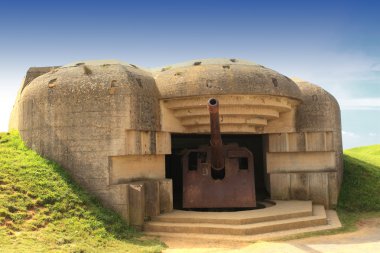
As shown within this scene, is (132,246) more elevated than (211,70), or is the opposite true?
(211,70)

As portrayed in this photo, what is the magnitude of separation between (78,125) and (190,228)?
11.2ft

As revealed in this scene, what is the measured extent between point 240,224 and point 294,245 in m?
1.38

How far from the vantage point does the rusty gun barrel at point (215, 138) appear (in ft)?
29.2

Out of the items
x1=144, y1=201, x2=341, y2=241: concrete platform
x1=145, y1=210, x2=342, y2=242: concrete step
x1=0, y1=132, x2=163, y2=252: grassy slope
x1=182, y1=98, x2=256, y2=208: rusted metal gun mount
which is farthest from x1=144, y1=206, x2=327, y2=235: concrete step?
x1=182, y1=98, x2=256, y2=208: rusted metal gun mount

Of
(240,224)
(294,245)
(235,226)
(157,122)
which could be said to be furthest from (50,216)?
(294,245)

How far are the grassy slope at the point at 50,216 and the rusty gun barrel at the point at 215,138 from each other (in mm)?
2753

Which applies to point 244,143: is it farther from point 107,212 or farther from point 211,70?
point 107,212

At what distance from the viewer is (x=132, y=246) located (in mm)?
8047

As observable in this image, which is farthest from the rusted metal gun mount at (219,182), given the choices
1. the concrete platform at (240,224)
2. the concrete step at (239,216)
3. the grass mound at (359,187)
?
the grass mound at (359,187)

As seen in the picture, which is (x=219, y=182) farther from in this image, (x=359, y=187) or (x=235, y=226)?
(x=359, y=187)

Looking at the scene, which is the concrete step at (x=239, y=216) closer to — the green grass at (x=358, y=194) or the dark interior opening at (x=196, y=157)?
the green grass at (x=358, y=194)

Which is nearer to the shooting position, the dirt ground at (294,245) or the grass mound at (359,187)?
the dirt ground at (294,245)

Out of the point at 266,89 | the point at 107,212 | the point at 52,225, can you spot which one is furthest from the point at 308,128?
the point at 52,225

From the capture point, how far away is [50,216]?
26.9 ft
